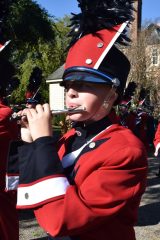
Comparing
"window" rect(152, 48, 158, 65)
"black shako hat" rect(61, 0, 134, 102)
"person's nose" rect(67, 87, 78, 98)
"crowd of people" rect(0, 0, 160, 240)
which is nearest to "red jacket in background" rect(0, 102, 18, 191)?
"crowd of people" rect(0, 0, 160, 240)

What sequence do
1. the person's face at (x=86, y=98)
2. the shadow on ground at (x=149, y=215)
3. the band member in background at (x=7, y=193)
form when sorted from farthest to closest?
the shadow on ground at (x=149, y=215) → the band member in background at (x=7, y=193) → the person's face at (x=86, y=98)

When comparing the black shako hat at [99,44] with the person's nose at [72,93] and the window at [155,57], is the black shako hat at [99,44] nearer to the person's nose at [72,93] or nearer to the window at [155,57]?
the person's nose at [72,93]

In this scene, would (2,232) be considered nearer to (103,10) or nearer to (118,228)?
(118,228)

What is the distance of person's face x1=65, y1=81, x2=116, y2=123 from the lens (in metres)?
1.74

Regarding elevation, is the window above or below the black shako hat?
below

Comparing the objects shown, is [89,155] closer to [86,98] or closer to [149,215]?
[86,98]

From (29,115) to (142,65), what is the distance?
927 inches

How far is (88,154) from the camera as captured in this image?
1.72 metres

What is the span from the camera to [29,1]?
13.0m

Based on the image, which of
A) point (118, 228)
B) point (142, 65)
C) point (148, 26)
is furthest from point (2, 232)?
point (148, 26)

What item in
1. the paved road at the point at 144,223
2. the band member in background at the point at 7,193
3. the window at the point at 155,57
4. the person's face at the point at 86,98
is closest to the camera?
the person's face at the point at 86,98

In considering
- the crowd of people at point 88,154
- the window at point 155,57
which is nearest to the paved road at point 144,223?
the crowd of people at point 88,154

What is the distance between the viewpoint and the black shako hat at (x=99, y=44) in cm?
179

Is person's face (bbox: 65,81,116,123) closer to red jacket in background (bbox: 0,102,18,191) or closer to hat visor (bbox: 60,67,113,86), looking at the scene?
hat visor (bbox: 60,67,113,86)
